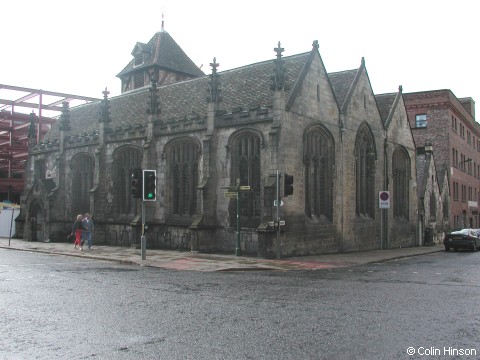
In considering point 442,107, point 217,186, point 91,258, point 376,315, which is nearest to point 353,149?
point 217,186

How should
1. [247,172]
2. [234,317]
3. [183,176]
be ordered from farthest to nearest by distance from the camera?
1. [183,176]
2. [247,172]
3. [234,317]

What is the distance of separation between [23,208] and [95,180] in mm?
8016

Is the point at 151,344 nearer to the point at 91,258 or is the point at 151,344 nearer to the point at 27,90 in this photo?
the point at 91,258

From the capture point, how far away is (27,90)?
175 feet

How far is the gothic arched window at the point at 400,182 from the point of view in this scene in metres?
32.8

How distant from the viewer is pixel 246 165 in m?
23.3

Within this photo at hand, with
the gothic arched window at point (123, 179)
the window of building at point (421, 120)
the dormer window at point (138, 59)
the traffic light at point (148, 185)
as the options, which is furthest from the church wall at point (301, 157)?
the window of building at point (421, 120)

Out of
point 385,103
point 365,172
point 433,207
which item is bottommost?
point 433,207

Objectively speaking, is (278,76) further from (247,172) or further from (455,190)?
(455,190)

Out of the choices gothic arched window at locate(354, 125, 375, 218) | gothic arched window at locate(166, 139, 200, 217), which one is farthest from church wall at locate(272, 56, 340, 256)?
gothic arched window at locate(166, 139, 200, 217)

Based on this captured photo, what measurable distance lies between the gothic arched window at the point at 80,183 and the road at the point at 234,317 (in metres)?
18.0

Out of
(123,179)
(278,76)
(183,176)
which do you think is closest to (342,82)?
(278,76)

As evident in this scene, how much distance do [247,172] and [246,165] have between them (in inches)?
13.4

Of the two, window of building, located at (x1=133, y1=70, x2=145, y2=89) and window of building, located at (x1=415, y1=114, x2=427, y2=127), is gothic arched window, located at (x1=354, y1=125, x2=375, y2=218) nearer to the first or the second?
window of building, located at (x1=133, y1=70, x2=145, y2=89)
